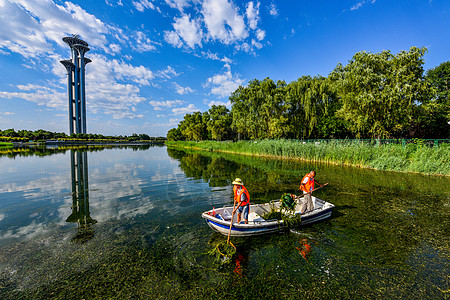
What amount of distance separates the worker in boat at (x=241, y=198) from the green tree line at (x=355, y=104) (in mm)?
21487

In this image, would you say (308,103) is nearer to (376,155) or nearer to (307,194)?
(376,155)

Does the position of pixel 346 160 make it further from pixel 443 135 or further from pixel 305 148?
pixel 443 135

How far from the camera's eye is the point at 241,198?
269 inches

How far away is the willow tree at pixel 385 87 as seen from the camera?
68.7 feet

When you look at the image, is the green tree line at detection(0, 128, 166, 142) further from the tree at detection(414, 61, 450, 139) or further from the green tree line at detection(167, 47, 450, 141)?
the tree at detection(414, 61, 450, 139)

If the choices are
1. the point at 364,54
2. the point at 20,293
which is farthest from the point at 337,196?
the point at 364,54

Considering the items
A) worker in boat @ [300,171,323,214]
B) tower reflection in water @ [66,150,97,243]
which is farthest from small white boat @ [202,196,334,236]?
tower reflection in water @ [66,150,97,243]

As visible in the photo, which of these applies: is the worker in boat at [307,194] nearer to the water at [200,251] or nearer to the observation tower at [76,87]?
the water at [200,251]

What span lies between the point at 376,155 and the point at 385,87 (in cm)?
773

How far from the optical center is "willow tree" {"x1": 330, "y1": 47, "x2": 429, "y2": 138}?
20953mm

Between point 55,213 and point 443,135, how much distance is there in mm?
50376

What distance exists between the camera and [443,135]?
106ft

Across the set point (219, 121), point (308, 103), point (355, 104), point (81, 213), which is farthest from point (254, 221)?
point (219, 121)

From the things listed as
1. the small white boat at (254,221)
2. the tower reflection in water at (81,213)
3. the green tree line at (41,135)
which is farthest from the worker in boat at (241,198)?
the green tree line at (41,135)
